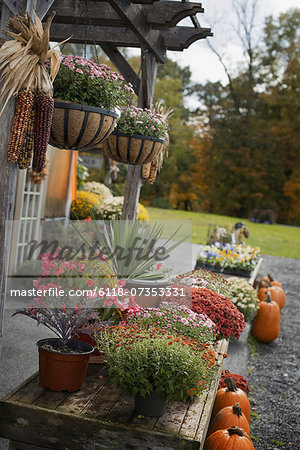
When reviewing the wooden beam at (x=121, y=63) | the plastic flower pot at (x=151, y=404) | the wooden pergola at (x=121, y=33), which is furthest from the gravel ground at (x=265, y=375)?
the wooden beam at (x=121, y=63)

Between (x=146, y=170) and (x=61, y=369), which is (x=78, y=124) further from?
(x=146, y=170)

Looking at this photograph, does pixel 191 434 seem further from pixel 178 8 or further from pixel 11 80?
pixel 178 8

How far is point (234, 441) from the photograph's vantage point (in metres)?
2.58

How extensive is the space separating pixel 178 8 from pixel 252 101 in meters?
19.9

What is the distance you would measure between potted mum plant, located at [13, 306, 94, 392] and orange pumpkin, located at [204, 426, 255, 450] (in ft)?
2.59

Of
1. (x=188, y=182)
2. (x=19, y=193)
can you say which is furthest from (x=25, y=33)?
(x=188, y=182)

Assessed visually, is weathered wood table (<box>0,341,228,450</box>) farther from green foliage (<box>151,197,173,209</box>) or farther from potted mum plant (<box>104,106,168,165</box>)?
green foliage (<box>151,197,173,209</box>)

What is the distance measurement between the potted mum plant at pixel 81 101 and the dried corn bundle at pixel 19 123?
35 centimetres

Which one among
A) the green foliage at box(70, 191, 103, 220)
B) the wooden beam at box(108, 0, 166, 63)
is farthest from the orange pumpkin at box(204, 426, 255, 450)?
the green foliage at box(70, 191, 103, 220)

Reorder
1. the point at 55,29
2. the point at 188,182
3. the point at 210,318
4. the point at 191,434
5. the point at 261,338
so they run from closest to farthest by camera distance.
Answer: the point at 191,434 < the point at 210,318 < the point at 55,29 < the point at 261,338 < the point at 188,182

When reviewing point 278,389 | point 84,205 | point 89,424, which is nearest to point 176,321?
point 89,424

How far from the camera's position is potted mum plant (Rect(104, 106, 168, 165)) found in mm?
3590

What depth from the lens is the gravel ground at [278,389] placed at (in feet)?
11.3

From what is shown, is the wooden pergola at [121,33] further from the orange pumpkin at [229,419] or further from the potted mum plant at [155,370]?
the orange pumpkin at [229,419]
